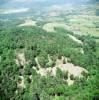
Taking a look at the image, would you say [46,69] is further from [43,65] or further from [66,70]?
[66,70]

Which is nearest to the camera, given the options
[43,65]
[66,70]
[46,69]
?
[66,70]

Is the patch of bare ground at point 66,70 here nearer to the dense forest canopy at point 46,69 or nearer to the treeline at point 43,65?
the dense forest canopy at point 46,69

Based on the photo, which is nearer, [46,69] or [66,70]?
[66,70]

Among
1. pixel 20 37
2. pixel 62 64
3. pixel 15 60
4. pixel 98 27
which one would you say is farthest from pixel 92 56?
pixel 98 27

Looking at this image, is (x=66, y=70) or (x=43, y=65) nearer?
(x=66, y=70)

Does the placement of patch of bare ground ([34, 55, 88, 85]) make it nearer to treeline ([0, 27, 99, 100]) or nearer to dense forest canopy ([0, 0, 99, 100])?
dense forest canopy ([0, 0, 99, 100])

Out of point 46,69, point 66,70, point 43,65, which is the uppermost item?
point 43,65

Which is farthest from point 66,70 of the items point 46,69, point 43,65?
point 43,65

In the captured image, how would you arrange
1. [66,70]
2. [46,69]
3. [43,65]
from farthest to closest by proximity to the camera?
[43,65], [46,69], [66,70]

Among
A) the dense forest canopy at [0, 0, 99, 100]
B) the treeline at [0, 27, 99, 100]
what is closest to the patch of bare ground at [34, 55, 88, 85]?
the dense forest canopy at [0, 0, 99, 100]

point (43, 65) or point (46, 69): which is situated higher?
point (43, 65)

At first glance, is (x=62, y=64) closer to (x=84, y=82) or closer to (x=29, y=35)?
(x=84, y=82)
